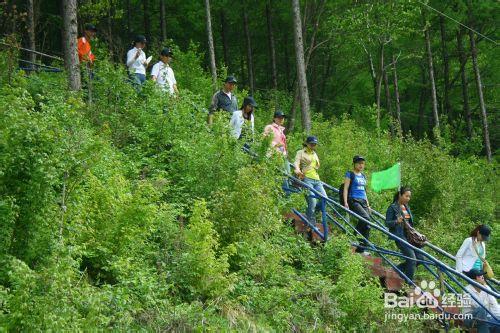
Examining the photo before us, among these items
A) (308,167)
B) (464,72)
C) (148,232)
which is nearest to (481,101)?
(464,72)

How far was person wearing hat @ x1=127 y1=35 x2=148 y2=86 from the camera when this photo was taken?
54.5ft

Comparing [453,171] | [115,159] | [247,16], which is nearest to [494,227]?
[453,171]

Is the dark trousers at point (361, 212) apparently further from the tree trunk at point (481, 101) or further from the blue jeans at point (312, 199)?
the tree trunk at point (481, 101)

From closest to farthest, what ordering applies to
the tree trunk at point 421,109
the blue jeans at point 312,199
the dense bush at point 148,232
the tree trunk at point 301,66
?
the dense bush at point 148,232 < the blue jeans at point 312,199 < the tree trunk at point 301,66 < the tree trunk at point 421,109

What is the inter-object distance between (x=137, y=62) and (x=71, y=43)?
2.31 metres

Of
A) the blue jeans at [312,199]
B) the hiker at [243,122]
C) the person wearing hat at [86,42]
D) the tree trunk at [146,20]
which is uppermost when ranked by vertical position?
the tree trunk at [146,20]

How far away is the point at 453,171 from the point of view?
20.1 metres

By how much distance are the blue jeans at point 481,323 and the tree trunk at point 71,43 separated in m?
8.64

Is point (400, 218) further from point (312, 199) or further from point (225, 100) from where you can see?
point (225, 100)

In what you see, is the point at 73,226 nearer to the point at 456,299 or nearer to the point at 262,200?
the point at 262,200

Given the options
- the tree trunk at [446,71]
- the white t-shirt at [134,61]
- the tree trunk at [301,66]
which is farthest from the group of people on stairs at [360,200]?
the tree trunk at [446,71]

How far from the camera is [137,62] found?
16.7 metres

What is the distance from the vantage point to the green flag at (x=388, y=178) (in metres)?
13.9

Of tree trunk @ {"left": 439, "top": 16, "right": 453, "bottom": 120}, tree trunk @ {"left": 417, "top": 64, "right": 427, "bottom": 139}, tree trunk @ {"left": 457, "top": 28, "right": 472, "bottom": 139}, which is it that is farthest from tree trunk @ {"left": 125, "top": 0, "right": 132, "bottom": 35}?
tree trunk @ {"left": 417, "top": 64, "right": 427, "bottom": 139}
